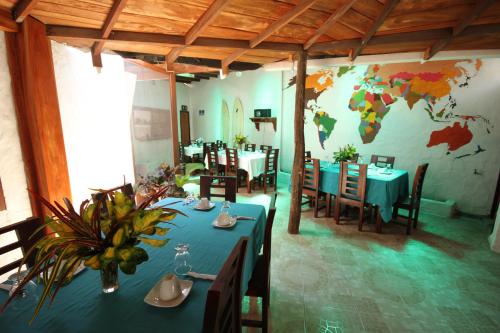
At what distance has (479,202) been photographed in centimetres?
382

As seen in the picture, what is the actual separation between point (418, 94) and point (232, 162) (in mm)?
3645

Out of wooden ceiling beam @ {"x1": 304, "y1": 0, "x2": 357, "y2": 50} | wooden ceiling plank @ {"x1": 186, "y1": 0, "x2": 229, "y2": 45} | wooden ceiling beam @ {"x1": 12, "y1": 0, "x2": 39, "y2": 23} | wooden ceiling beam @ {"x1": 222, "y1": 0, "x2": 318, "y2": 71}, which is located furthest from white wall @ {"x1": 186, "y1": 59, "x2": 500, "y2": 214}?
wooden ceiling beam @ {"x1": 12, "y1": 0, "x2": 39, "y2": 23}

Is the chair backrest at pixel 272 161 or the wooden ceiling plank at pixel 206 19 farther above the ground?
the wooden ceiling plank at pixel 206 19

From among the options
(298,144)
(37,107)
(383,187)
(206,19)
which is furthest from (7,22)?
(383,187)

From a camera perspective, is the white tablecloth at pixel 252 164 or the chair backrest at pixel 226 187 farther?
the white tablecloth at pixel 252 164

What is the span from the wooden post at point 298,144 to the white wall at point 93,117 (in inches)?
89.9

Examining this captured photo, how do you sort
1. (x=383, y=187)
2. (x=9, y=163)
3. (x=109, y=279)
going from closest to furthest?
(x=109, y=279), (x=9, y=163), (x=383, y=187)

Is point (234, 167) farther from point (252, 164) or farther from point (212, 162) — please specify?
point (212, 162)

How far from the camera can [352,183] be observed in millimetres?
3350

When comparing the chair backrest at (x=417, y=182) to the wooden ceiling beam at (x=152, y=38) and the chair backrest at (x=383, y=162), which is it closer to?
the chair backrest at (x=383, y=162)

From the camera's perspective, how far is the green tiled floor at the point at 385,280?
183 cm

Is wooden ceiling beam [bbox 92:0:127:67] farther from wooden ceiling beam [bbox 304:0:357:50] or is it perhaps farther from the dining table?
the dining table

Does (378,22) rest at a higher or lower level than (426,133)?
higher

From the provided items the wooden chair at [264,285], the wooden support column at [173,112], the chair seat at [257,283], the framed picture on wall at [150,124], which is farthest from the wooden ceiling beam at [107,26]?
the chair seat at [257,283]
